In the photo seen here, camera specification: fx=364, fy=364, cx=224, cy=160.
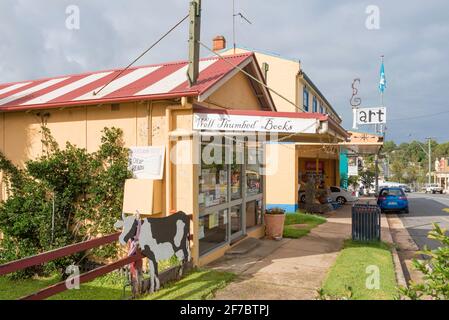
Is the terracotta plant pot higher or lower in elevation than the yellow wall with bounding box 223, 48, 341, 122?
lower

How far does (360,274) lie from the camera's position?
22.7 feet

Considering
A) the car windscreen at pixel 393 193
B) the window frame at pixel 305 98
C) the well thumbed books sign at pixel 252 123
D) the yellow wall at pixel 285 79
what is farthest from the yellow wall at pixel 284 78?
the well thumbed books sign at pixel 252 123

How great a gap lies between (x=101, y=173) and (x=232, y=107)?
370 cm

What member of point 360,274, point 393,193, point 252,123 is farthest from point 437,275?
point 393,193

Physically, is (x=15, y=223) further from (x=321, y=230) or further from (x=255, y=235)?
(x=321, y=230)

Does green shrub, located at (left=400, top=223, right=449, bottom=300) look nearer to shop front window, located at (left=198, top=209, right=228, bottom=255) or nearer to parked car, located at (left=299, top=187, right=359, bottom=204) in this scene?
shop front window, located at (left=198, top=209, right=228, bottom=255)

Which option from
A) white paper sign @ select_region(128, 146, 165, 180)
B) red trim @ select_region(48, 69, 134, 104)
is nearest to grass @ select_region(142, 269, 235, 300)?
white paper sign @ select_region(128, 146, 165, 180)

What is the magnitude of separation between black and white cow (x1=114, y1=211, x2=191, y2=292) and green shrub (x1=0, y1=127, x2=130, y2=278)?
1696 mm

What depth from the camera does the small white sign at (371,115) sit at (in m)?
14.8

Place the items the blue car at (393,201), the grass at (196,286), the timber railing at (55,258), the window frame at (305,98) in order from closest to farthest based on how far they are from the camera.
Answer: the timber railing at (55,258), the grass at (196,286), the blue car at (393,201), the window frame at (305,98)

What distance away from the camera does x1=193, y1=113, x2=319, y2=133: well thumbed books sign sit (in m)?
6.91

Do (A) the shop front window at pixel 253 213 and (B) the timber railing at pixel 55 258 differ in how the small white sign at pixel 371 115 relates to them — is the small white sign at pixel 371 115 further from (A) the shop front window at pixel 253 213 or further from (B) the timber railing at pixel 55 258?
(B) the timber railing at pixel 55 258

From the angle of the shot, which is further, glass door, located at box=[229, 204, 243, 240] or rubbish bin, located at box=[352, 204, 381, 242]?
rubbish bin, located at box=[352, 204, 381, 242]

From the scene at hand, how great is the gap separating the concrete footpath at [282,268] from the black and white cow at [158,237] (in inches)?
42.7
